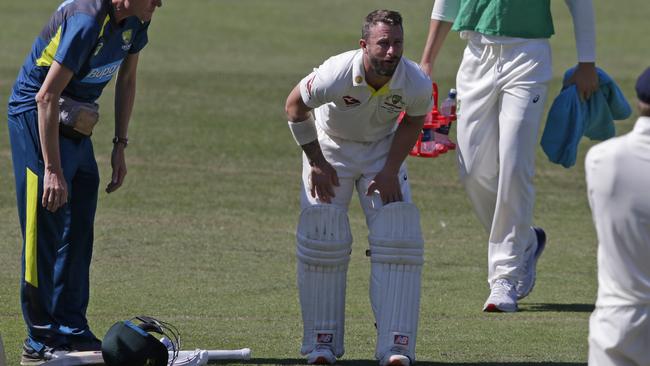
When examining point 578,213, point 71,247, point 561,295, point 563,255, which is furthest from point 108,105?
point 71,247

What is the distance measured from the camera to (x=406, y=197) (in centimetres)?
732

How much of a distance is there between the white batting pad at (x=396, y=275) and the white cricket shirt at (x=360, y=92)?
0.48 m

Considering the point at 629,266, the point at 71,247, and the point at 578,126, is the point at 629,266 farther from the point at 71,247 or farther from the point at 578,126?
the point at 578,126

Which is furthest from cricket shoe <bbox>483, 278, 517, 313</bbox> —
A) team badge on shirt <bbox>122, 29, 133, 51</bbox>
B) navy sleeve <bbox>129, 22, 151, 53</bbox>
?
team badge on shirt <bbox>122, 29, 133, 51</bbox>

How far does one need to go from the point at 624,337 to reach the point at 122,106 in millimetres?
3396

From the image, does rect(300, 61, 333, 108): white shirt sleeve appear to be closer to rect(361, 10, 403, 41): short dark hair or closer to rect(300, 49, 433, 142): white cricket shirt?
rect(300, 49, 433, 142): white cricket shirt

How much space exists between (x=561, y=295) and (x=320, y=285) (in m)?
2.73

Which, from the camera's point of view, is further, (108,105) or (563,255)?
(108,105)

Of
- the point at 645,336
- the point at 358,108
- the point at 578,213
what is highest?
the point at 358,108

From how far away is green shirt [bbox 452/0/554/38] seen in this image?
8.59 meters

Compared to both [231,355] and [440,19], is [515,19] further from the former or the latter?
[231,355]

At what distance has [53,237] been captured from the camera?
7035mm

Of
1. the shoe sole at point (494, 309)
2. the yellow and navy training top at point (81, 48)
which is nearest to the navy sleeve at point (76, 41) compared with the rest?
the yellow and navy training top at point (81, 48)

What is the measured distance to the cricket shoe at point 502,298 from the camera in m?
8.65
